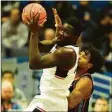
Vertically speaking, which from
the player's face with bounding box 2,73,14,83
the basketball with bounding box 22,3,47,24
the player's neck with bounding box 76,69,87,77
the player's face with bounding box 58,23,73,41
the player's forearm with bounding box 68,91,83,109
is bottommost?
the player's face with bounding box 2,73,14,83

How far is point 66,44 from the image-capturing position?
4812 mm

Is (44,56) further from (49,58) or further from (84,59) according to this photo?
(84,59)

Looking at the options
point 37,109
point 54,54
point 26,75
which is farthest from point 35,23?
point 26,75

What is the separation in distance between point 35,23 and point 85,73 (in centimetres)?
112

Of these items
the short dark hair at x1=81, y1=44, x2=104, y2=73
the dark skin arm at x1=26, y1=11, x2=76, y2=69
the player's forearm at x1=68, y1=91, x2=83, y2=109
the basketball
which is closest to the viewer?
the dark skin arm at x1=26, y1=11, x2=76, y2=69

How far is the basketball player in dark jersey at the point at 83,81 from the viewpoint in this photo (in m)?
4.98

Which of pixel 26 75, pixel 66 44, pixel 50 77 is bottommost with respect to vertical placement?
pixel 26 75

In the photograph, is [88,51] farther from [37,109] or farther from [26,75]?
[26,75]

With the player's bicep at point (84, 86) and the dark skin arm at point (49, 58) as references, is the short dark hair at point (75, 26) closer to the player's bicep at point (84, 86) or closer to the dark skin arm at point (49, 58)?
the dark skin arm at point (49, 58)

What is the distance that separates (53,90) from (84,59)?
0.63 metres

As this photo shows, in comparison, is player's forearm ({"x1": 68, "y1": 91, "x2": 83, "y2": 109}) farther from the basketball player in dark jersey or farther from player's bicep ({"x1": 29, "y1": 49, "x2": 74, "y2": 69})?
player's bicep ({"x1": 29, "y1": 49, "x2": 74, "y2": 69})

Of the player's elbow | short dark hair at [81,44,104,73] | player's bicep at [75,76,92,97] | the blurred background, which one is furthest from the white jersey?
the blurred background

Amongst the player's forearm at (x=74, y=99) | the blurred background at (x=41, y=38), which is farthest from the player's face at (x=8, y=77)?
the player's forearm at (x=74, y=99)

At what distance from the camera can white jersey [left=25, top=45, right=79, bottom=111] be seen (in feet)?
15.7
